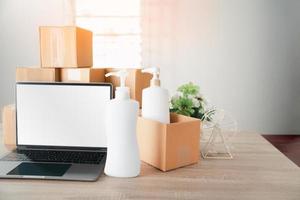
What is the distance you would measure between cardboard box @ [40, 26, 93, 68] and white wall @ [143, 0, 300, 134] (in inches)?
94.2

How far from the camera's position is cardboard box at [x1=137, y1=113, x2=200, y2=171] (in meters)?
1.00

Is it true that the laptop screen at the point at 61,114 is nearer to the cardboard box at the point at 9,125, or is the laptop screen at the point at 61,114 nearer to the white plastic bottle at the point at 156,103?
the cardboard box at the point at 9,125

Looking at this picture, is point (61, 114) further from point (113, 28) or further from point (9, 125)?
point (113, 28)

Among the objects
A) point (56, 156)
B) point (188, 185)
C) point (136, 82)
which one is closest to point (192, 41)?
point (136, 82)

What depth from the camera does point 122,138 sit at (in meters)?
0.96

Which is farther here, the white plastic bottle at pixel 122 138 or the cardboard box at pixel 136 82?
the cardboard box at pixel 136 82

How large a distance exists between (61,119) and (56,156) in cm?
14

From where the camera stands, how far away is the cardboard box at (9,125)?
4.05 ft

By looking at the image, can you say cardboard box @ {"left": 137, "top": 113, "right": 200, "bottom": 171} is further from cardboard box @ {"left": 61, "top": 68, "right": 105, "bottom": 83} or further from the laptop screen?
cardboard box @ {"left": 61, "top": 68, "right": 105, "bottom": 83}

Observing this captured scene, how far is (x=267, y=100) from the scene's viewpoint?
3832 millimetres

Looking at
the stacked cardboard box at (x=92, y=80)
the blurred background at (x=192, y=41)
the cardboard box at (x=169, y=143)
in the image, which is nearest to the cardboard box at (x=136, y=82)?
the stacked cardboard box at (x=92, y=80)

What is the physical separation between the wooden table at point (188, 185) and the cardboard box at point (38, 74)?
0.51 metres

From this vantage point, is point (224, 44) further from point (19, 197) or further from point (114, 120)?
point (19, 197)

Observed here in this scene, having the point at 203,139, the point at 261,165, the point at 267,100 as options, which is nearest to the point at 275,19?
the point at 267,100
